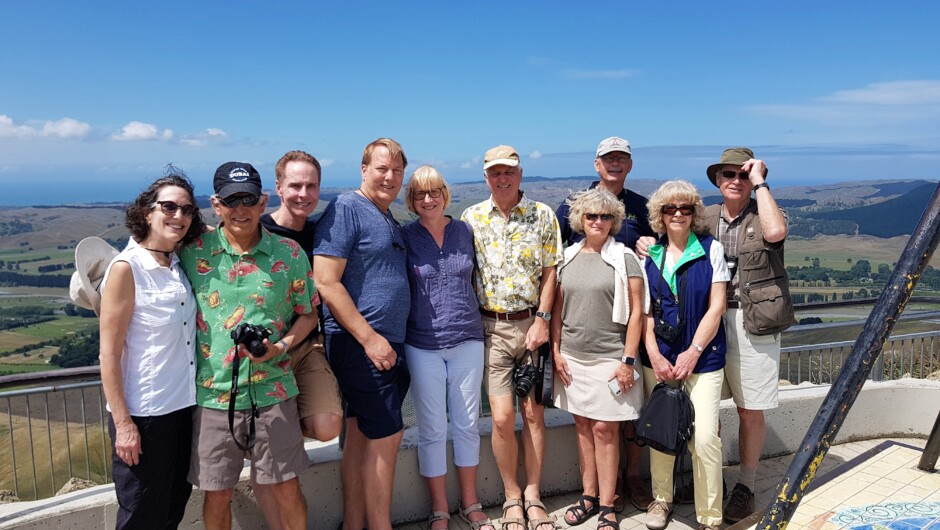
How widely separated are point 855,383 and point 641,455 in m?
2.24

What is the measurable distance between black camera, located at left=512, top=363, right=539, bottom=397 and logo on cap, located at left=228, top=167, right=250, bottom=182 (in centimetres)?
200

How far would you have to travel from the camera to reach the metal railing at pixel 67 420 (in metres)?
3.95

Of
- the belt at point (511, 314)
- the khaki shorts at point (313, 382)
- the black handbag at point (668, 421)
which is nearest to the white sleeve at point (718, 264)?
the black handbag at point (668, 421)

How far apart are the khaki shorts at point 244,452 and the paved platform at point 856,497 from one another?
132 centimetres

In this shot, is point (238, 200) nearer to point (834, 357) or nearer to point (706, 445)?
point (706, 445)

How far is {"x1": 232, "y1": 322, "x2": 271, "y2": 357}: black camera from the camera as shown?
2.93 m

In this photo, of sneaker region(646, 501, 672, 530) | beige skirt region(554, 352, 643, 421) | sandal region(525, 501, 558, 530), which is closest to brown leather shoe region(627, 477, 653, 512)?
sneaker region(646, 501, 672, 530)

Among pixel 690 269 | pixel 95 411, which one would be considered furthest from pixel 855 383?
pixel 95 411

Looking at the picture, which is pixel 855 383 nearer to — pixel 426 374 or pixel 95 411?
pixel 426 374

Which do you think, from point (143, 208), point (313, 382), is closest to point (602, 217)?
point (313, 382)

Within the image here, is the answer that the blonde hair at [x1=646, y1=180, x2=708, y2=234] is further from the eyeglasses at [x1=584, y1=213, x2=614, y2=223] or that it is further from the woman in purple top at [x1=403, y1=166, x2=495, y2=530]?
the woman in purple top at [x1=403, y1=166, x2=495, y2=530]

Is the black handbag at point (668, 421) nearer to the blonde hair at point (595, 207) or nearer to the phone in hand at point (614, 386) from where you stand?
the phone in hand at point (614, 386)

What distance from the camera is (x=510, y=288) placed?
3920 millimetres

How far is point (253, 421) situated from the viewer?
3.08m
